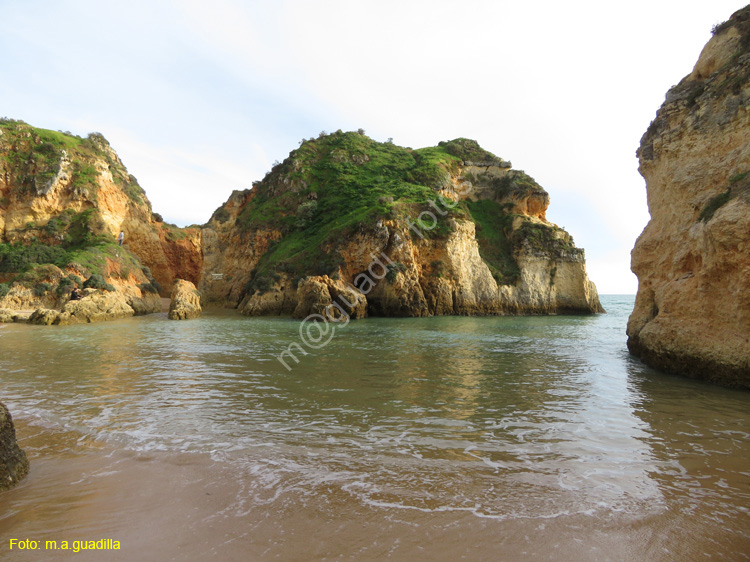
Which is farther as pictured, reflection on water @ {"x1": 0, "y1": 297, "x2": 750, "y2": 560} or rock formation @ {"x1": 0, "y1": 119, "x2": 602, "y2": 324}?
rock formation @ {"x1": 0, "y1": 119, "x2": 602, "y2": 324}

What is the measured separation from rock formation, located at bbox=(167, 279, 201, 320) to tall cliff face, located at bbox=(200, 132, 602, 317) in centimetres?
501

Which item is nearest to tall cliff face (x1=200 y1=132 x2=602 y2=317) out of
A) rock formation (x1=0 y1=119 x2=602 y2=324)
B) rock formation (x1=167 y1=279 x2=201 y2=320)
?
rock formation (x1=0 y1=119 x2=602 y2=324)

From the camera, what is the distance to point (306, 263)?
38.2 m

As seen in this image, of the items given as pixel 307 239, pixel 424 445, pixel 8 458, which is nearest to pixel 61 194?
pixel 307 239

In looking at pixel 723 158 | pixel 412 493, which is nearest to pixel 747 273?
pixel 723 158

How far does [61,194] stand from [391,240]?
32.2 meters

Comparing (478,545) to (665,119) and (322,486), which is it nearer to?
(322,486)

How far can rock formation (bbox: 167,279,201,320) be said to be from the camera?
29.2 meters

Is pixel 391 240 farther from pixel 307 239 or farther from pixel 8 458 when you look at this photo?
pixel 8 458

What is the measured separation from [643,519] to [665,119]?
14.5 meters

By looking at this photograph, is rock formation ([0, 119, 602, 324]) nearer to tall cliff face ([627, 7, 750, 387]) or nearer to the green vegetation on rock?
the green vegetation on rock

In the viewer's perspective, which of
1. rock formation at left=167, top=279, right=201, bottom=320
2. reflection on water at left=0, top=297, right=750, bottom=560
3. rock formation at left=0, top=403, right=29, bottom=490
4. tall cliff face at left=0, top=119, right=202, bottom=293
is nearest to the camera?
reflection on water at left=0, top=297, right=750, bottom=560

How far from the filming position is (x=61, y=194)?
38.4m

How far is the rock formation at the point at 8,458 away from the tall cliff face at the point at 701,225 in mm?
12469
